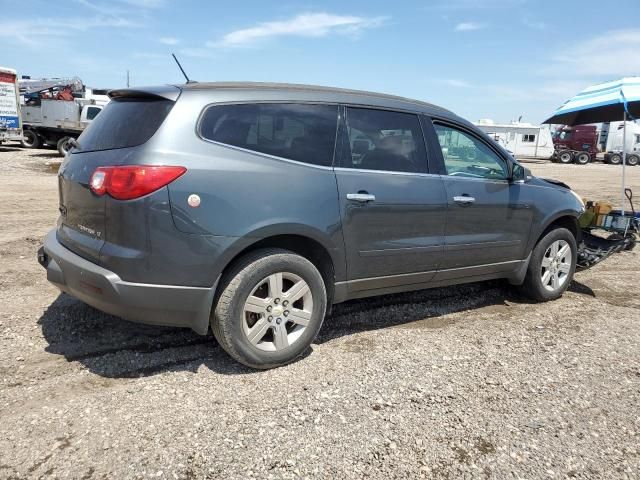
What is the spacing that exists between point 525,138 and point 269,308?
3680 cm

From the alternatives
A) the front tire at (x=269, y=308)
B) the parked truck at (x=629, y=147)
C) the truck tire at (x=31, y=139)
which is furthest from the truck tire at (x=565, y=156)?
the front tire at (x=269, y=308)

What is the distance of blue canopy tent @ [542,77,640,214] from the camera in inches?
253

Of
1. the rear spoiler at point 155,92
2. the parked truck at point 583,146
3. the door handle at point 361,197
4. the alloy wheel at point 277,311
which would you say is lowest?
the alloy wheel at point 277,311

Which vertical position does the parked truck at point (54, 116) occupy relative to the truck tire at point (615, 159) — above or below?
above

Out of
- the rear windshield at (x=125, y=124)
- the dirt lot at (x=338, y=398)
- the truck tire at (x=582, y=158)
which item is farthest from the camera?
the truck tire at (x=582, y=158)

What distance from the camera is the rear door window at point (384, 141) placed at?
3665mm

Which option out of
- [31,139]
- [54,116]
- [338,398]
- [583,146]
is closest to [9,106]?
[54,116]

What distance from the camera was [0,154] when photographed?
19625mm

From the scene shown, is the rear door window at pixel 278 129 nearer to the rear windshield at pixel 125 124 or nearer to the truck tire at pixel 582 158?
the rear windshield at pixel 125 124

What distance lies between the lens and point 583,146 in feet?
114

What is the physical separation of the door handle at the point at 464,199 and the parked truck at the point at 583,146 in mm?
34177

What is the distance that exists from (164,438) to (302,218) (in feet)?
4.88

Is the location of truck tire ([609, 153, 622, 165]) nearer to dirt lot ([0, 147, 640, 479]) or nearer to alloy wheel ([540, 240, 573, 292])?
alloy wheel ([540, 240, 573, 292])

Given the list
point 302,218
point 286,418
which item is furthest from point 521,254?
point 286,418
